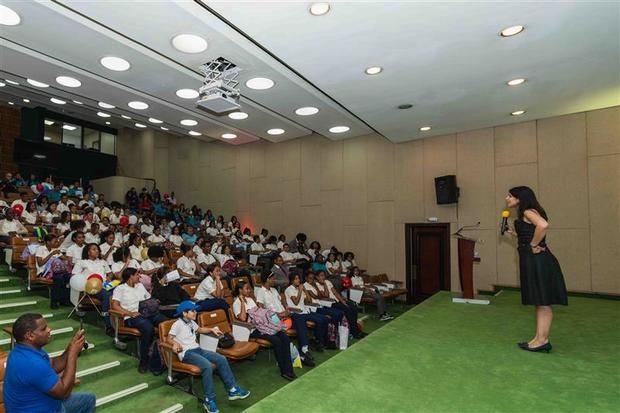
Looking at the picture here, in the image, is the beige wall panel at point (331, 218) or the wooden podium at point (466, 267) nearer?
the wooden podium at point (466, 267)

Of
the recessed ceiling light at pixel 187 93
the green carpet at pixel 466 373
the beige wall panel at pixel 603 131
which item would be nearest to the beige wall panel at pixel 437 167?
the beige wall panel at pixel 603 131

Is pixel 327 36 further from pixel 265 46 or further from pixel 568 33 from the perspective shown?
pixel 568 33

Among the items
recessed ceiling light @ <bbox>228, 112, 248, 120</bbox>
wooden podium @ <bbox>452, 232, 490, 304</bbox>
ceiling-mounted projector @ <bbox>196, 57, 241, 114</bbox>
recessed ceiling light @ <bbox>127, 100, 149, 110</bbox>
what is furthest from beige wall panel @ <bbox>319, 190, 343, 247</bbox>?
ceiling-mounted projector @ <bbox>196, 57, 241, 114</bbox>

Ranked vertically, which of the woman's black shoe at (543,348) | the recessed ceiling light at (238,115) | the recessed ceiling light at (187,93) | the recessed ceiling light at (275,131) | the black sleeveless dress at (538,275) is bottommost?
the woman's black shoe at (543,348)

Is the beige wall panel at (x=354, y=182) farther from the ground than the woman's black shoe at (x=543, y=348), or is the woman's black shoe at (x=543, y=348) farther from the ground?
the beige wall panel at (x=354, y=182)

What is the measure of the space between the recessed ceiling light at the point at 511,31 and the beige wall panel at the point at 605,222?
409 cm

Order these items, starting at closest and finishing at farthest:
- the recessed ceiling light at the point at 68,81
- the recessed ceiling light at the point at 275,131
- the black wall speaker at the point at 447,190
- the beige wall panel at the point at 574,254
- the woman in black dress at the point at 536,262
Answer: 1. the woman in black dress at the point at 536,262
2. the recessed ceiling light at the point at 68,81
3. the beige wall panel at the point at 574,254
4. the black wall speaker at the point at 447,190
5. the recessed ceiling light at the point at 275,131

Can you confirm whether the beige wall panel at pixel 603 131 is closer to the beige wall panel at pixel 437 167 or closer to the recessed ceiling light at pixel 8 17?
the beige wall panel at pixel 437 167

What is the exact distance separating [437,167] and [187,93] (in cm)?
548

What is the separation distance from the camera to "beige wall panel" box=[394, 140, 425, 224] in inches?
326

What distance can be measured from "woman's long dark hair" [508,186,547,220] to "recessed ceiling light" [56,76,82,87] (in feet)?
20.6

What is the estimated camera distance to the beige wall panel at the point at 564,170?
257 inches

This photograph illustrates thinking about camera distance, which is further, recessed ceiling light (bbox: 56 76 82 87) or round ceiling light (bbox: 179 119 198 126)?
round ceiling light (bbox: 179 119 198 126)

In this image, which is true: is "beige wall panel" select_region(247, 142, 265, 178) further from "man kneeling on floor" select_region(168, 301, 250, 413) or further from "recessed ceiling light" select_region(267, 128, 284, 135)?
"man kneeling on floor" select_region(168, 301, 250, 413)
